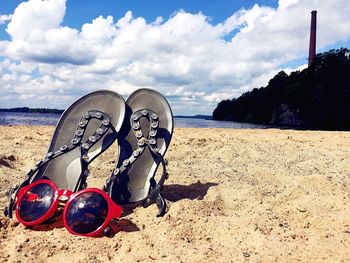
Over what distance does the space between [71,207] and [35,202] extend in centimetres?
42

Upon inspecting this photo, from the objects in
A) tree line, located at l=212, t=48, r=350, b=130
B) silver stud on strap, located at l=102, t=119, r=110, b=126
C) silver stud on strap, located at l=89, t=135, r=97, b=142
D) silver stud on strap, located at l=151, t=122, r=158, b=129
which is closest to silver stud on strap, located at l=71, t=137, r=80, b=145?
silver stud on strap, located at l=89, t=135, r=97, b=142

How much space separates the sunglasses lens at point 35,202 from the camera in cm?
332

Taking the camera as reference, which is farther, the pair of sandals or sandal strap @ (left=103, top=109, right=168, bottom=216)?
the pair of sandals

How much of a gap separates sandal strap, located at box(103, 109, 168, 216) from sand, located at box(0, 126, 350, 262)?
143 millimetres

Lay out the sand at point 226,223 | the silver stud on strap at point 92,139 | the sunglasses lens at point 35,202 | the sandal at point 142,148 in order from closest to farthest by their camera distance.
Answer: the sand at point 226,223
the sunglasses lens at point 35,202
the sandal at point 142,148
the silver stud on strap at point 92,139

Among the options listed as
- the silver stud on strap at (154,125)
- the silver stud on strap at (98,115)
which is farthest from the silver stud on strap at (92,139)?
the silver stud on strap at (154,125)

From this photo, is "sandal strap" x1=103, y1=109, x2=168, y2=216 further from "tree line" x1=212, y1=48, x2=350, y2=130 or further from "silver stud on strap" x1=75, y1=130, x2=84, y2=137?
"tree line" x1=212, y1=48, x2=350, y2=130

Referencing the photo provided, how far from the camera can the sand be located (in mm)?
2807

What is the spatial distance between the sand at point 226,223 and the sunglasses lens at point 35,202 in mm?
126

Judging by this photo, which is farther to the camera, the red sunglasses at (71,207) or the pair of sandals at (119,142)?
the pair of sandals at (119,142)

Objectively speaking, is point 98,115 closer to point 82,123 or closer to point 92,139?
point 82,123

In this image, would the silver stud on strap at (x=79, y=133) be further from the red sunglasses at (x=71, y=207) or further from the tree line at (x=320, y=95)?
the tree line at (x=320, y=95)

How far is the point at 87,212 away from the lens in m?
3.19

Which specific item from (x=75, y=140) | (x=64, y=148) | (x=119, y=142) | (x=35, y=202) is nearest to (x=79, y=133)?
(x=75, y=140)
